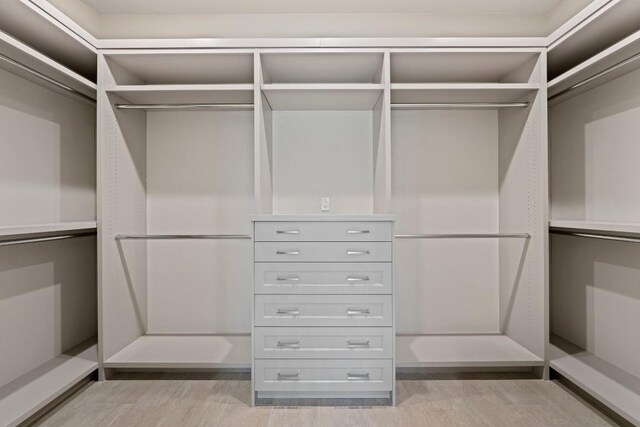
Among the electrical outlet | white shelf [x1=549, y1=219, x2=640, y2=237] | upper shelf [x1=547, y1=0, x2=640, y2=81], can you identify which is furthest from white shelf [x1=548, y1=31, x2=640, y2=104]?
the electrical outlet

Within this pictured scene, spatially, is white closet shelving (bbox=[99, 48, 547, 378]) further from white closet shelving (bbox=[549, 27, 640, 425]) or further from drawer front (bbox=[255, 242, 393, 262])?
drawer front (bbox=[255, 242, 393, 262])

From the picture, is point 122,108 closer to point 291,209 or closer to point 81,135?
point 81,135

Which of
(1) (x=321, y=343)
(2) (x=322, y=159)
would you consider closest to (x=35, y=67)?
(2) (x=322, y=159)

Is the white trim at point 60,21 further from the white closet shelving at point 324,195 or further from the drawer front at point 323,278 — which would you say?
the drawer front at point 323,278

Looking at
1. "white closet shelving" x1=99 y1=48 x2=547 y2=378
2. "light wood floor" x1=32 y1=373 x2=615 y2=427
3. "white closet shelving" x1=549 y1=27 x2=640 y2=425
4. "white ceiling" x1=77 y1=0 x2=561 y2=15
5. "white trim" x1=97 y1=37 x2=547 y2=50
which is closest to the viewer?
"light wood floor" x1=32 y1=373 x2=615 y2=427

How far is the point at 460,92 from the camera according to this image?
271cm

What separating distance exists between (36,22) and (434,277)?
3.01 m

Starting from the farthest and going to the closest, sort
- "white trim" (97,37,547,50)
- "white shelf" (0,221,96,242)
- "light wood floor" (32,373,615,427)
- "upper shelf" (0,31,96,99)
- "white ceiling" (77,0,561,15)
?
"white ceiling" (77,0,561,15)
"white trim" (97,37,547,50)
"light wood floor" (32,373,615,427)
"upper shelf" (0,31,96,99)
"white shelf" (0,221,96,242)

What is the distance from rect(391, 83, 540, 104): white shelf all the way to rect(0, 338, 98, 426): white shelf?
259 cm

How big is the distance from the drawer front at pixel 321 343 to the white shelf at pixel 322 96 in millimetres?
1463

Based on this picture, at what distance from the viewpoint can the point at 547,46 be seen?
8.15 ft

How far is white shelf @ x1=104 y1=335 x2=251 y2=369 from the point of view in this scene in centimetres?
252

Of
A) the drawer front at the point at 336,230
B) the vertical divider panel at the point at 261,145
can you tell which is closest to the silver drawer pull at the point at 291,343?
the drawer front at the point at 336,230

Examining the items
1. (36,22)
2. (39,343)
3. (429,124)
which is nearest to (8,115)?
(36,22)
